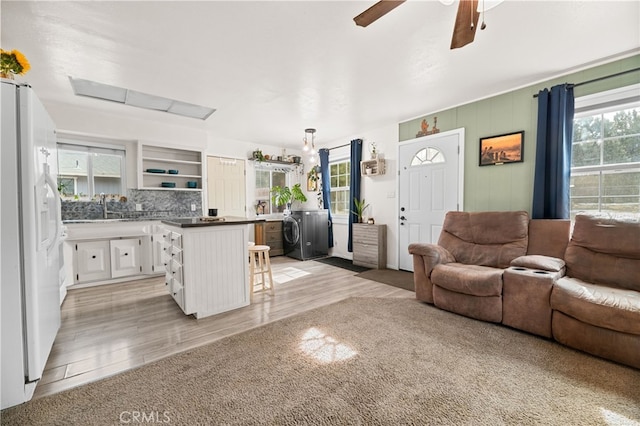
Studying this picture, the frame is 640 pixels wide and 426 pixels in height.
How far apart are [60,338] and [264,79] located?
10.3ft

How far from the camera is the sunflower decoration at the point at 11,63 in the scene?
5.20 feet

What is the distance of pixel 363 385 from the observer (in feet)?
5.50

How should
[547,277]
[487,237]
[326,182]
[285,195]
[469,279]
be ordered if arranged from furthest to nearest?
[285,195]
[326,182]
[487,237]
[469,279]
[547,277]

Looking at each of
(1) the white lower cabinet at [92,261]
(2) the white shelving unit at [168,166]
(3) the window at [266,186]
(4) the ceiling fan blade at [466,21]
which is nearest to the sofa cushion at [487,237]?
(4) the ceiling fan blade at [466,21]

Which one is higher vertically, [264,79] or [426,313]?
[264,79]

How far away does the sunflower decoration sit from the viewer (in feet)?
5.20

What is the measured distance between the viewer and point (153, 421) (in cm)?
142

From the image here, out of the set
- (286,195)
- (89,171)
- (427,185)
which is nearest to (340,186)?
(286,195)

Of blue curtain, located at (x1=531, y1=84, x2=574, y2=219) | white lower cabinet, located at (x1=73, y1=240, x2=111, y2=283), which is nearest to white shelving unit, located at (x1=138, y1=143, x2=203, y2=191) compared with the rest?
white lower cabinet, located at (x1=73, y1=240, x2=111, y2=283)

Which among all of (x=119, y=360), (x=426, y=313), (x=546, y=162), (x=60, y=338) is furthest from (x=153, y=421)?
(x=546, y=162)

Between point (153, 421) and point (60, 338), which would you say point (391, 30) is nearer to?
point (153, 421)

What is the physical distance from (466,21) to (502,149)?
2.32 m

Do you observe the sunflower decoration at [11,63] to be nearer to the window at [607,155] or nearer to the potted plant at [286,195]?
the potted plant at [286,195]

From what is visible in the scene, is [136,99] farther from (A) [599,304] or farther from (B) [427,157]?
(A) [599,304]
